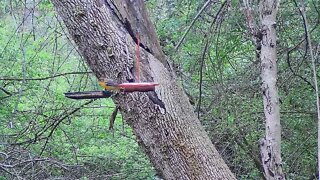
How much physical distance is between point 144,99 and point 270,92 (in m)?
0.82

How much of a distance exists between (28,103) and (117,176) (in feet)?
2.81

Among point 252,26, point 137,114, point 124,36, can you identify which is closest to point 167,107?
point 137,114

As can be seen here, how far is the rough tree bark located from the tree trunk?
624 millimetres

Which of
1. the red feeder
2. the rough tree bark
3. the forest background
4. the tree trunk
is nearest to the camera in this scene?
the red feeder

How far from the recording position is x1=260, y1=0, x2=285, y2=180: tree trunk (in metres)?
2.32

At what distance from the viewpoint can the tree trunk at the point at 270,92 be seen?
232 cm

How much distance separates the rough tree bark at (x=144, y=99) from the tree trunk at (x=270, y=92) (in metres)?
0.62

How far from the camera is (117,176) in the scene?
3.60 metres

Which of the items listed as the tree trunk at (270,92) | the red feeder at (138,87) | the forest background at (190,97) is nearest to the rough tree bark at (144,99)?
the red feeder at (138,87)

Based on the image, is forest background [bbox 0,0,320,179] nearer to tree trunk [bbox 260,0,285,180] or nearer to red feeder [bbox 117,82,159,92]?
tree trunk [bbox 260,0,285,180]

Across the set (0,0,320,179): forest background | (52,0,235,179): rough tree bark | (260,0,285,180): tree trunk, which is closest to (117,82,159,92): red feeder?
(52,0,235,179): rough tree bark

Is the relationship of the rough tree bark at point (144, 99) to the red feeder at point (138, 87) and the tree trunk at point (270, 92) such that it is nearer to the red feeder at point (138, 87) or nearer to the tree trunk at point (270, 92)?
the red feeder at point (138, 87)

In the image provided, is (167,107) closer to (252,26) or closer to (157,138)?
(157,138)

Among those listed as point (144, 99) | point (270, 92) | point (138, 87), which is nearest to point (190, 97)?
point (270, 92)
